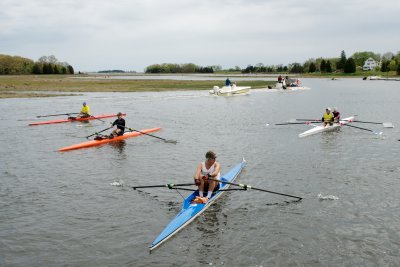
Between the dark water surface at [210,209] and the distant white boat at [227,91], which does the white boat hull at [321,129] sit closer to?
A: the dark water surface at [210,209]

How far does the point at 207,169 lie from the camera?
46.9 feet

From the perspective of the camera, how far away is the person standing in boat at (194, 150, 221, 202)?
1394 centimetres

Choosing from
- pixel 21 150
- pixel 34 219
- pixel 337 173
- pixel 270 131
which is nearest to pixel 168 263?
pixel 34 219

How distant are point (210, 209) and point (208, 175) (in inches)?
47.5

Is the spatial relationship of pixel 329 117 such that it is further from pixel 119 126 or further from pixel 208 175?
pixel 208 175

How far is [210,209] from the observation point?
13.9 meters

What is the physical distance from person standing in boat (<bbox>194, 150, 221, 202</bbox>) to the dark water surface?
0.73 m

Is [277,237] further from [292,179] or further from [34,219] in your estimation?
[34,219]

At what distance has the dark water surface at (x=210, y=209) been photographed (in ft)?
35.7

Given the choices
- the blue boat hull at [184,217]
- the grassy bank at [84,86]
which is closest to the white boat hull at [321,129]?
the blue boat hull at [184,217]

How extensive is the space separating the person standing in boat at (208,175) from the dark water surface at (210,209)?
2.40 ft

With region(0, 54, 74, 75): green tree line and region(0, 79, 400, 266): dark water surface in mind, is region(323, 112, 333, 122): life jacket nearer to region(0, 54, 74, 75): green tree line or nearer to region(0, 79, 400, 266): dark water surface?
region(0, 79, 400, 266): dark water surface

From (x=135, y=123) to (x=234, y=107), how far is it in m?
16.5

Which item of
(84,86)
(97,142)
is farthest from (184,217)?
(84,86)
